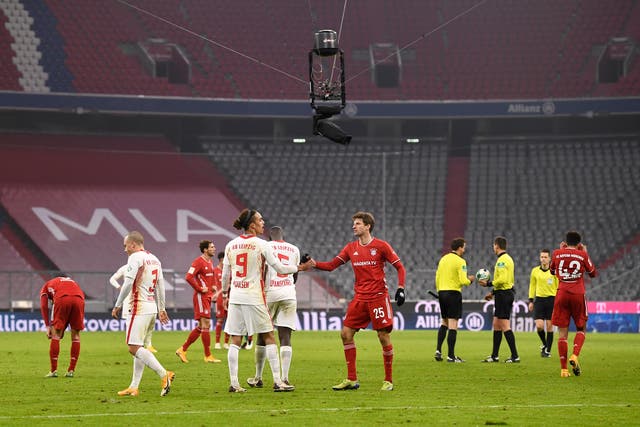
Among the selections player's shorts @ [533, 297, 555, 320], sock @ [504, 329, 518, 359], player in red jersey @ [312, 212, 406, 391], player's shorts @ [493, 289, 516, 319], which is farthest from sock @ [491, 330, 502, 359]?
player in red jersey @ [312, 212, 406, 391]

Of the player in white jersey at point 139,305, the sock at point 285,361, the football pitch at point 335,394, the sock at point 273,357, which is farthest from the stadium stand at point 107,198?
the sock at point 273,357

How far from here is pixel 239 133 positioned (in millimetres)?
52750

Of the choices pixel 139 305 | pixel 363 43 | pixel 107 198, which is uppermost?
pixel 363 43

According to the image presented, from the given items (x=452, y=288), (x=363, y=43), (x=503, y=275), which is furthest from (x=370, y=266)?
(x=363, y=43)

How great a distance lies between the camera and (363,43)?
5231cm

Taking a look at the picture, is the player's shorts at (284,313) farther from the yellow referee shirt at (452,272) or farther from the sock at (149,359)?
the yellow referee shirt at (452,272)

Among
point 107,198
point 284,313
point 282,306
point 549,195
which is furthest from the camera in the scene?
point 549,195

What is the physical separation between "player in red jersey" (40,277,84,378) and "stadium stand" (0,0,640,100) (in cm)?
3193

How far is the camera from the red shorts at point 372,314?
48.6ft

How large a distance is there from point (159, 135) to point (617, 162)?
2183 cm

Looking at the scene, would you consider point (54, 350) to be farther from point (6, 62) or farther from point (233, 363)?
point (6, 62)

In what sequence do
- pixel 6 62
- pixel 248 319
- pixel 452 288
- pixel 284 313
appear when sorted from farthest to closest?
pixel 6 62
pixel 452 288
pixel 284 313
pixel 248 319

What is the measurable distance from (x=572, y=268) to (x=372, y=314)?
13.7 feet

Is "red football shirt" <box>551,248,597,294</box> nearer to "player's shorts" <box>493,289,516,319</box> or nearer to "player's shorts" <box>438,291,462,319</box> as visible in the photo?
"player's shorts" <box>438,291,462,319</box>
